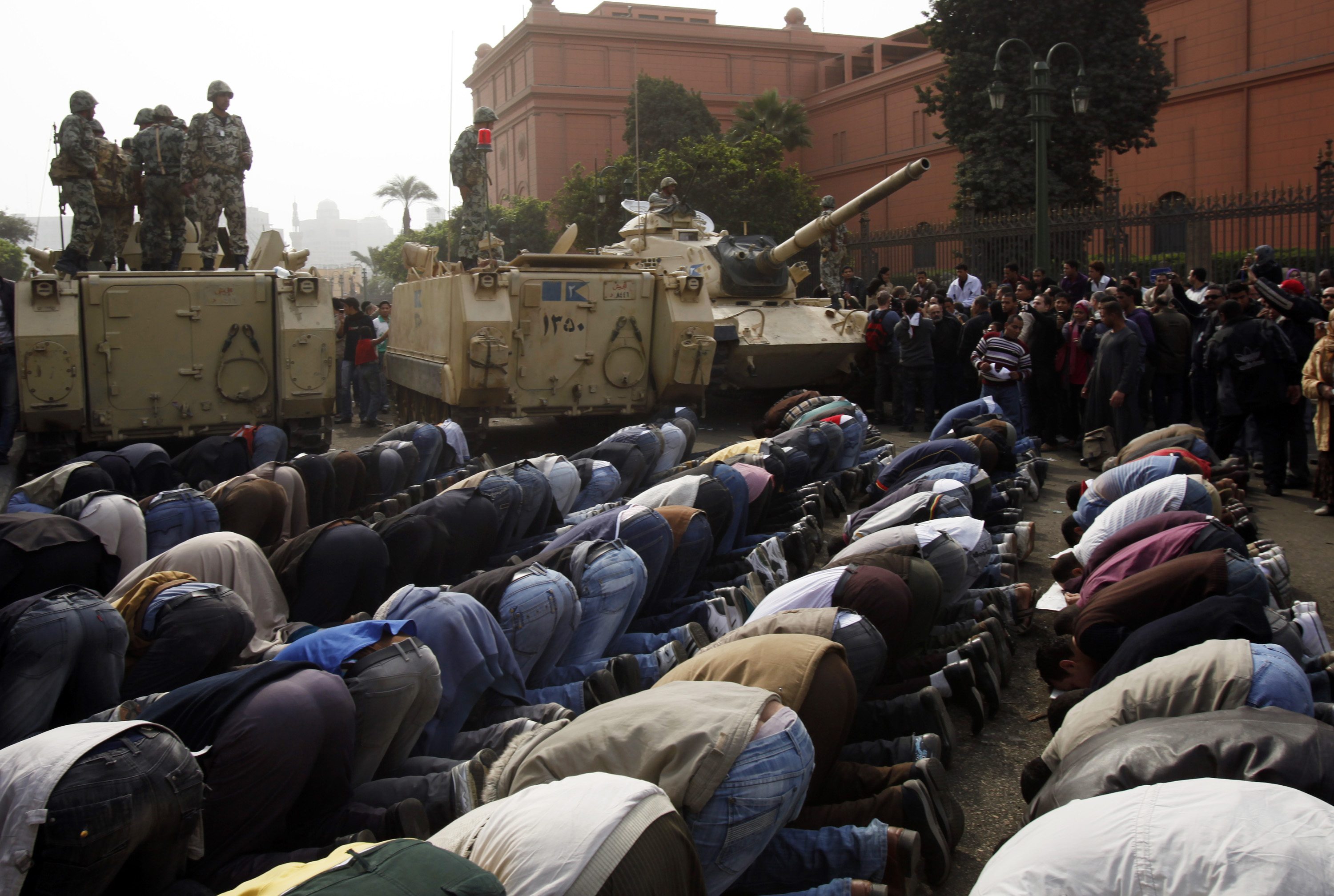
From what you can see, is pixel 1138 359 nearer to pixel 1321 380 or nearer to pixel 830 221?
pixel 1321 380

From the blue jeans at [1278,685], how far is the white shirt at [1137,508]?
205 cm

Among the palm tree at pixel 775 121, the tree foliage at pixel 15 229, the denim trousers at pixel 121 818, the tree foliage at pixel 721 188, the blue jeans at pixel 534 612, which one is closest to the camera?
the denim trousers at pixel 121 818

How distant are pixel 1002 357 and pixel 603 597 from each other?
647cm

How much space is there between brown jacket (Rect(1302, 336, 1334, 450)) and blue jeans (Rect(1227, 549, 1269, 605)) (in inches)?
181

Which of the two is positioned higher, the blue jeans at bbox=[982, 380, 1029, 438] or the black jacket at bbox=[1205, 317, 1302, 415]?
the black jacket at bbox=[1205, 317, 1302, 415]

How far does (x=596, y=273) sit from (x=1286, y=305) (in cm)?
638

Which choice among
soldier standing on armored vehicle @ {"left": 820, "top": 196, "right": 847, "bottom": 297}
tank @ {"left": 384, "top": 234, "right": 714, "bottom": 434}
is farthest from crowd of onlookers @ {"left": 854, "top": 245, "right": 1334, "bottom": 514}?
soldier standing on armored vehicle @ {"left": 820, "top": 196, "right": 847, "bottom": 297}

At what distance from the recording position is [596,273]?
1184cm

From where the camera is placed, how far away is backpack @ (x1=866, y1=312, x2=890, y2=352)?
43.8ft

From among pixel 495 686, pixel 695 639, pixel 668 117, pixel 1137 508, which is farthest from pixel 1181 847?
pixel 668 117

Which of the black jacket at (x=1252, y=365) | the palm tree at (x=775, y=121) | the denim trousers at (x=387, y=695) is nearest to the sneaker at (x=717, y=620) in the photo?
the denim trousers at (x=387, y=695)

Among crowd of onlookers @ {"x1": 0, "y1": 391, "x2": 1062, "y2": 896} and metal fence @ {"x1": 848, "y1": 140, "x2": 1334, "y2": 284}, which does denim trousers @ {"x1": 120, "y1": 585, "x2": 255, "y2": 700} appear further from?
metal fence @ {"x1": 848, "y1": 140, "x2": 1334, "y2": 284}

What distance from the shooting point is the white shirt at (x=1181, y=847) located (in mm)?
1968

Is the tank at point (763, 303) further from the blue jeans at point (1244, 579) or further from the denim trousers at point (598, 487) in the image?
the blue jeans at point (1244, 579)
